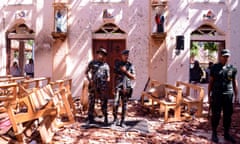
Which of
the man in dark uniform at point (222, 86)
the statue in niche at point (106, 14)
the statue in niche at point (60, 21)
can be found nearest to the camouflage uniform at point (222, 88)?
the man in dark uniform at point (222, 86)

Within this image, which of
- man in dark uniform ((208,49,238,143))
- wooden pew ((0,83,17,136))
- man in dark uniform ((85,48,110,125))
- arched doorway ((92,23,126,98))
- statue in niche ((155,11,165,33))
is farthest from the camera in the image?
arched doorway ((92,23,126,98))

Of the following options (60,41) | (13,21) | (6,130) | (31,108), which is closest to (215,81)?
(31,108)

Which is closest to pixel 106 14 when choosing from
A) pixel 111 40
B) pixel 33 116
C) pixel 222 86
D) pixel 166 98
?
pixel 111 40

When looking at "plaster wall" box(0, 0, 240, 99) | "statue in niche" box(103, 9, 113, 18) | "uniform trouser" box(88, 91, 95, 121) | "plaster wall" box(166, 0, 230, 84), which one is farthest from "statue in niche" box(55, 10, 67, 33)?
"uniform trouser" box(88, 91, 95, 121)

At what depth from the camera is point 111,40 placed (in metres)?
11.5

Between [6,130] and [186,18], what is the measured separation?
7705 mm

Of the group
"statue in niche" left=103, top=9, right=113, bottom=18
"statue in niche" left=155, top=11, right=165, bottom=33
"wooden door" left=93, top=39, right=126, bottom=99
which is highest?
"statue in niche" left=103, top=9, right=113, bottom=18

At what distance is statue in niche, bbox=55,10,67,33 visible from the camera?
11.3m

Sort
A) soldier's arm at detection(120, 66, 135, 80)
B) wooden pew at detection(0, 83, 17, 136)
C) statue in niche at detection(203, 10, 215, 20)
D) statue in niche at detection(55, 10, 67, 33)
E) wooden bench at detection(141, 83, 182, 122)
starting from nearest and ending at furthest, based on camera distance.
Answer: wooden pew at detection(0, 83, 17, 136)
soldier's arm at detection(120, 66, 135, 80)
wooden bench at detection(141, 83, 182, 122)
statue in niche at detection(203, 10, 215, 20)
statue in niche at detection(55, 10, 67, 33)

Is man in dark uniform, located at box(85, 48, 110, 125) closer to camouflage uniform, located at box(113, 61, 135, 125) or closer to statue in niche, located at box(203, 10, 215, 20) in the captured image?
camouflage uniform, located at box(113, 61, 135, 125)

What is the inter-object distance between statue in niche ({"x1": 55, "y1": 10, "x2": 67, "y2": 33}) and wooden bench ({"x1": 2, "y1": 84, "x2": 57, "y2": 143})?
5.32 metres

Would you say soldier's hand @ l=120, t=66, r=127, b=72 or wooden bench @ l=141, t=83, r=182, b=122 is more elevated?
soldier's hand @ l=120, t=66, r=127, b=72

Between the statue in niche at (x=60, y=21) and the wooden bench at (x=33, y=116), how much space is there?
17.4 feet

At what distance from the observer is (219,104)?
19.4 feet
